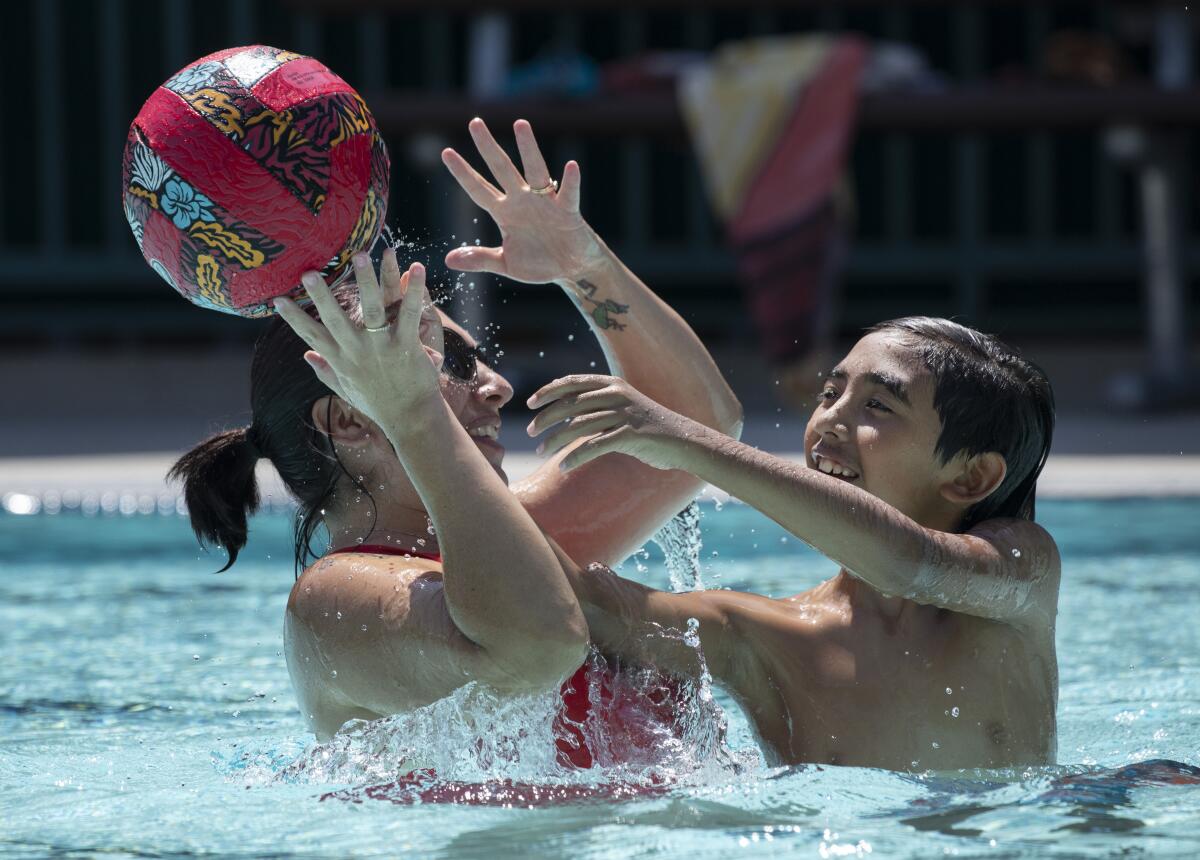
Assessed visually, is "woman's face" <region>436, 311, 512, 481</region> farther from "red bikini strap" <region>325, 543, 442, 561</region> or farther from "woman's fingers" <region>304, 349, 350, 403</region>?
"woman's fingers" <region>304, 349, 350, 403</region>

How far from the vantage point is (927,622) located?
3.04m

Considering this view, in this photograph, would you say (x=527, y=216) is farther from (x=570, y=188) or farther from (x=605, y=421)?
(x=605, y=421)

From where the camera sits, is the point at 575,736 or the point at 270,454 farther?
the point at 270,454

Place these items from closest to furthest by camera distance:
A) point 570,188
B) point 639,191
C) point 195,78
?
point 195,78 → point 570,188 → point 639,191

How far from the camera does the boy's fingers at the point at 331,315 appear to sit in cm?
237

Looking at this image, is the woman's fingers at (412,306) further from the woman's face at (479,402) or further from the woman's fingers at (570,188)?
the woman's fingers at (570,188)

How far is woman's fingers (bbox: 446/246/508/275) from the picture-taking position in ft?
10.3

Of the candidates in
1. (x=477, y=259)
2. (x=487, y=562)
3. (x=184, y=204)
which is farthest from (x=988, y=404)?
(x=184, y=204)

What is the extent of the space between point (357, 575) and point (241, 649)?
2805 millimetres

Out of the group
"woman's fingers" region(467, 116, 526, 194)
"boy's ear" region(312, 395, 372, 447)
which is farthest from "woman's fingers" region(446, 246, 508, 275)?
"boy's ear" region(312, 395, 372, 447)

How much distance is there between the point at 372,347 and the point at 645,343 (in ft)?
3.24

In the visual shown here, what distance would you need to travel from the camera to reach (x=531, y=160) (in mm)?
3182

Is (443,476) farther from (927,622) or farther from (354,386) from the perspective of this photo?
(927,622)

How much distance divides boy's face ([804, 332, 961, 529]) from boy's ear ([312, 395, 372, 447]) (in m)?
0.78
